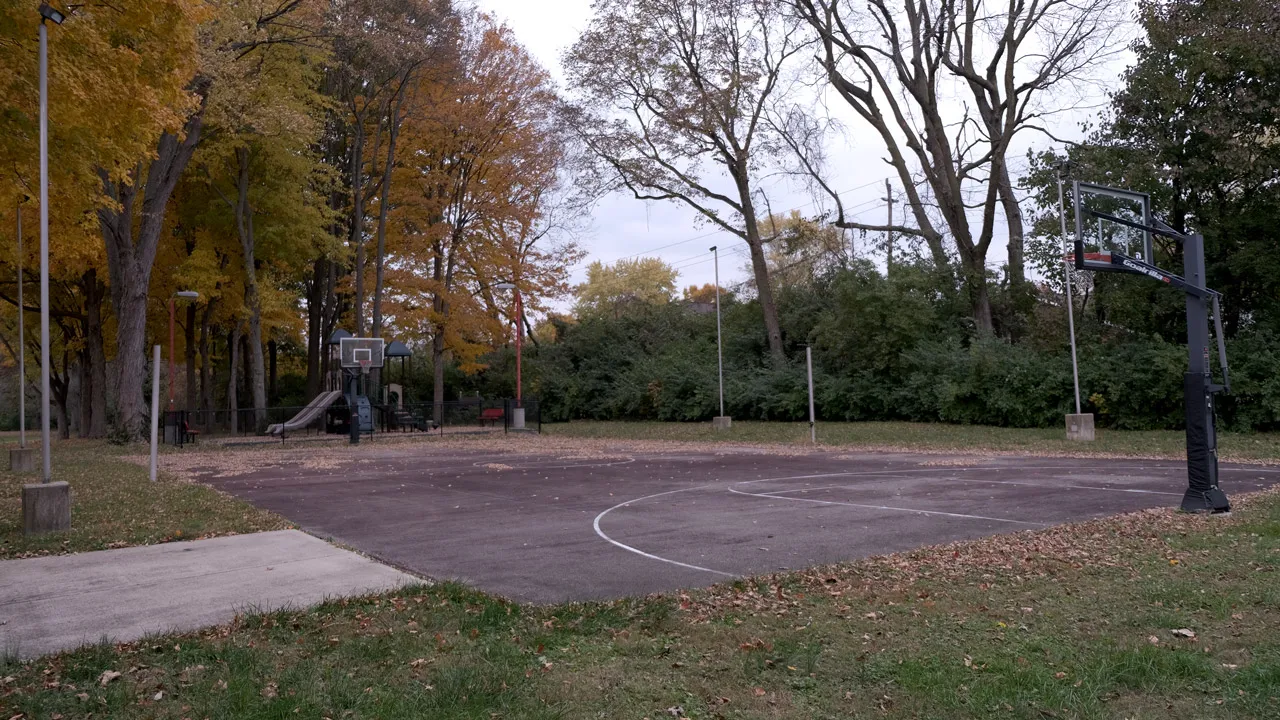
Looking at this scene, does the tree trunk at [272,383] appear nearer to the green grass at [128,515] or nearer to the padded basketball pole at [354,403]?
the padded basketball pole at [354,403]

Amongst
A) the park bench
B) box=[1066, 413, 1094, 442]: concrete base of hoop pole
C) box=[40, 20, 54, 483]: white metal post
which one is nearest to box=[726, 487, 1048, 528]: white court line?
box=[40, 20, 54, 483]: white metal post

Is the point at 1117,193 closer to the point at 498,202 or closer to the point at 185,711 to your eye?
the point at 185,711

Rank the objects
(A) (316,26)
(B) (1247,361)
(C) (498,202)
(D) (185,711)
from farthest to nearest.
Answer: (C) (498,202)
(A) (316,26)
(B) (1247,361)
(D) (185,711)

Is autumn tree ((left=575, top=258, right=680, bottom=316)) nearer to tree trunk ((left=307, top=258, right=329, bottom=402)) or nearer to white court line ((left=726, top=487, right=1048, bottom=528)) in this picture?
tree trunk ((left=307, top=258, right=329, bottom=402))

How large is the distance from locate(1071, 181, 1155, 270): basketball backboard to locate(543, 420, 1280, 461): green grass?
7.49m

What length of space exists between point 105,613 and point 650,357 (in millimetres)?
37415

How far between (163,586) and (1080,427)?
73.0 feet

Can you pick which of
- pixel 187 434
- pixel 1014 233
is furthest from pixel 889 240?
pixel 187 434

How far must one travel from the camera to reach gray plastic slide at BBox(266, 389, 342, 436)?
30406 mm

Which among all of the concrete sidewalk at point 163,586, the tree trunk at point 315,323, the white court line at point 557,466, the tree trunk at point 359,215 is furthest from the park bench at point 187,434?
the concrete sidewalk at point 163,586

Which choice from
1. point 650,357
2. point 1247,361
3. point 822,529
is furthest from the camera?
point 650,357

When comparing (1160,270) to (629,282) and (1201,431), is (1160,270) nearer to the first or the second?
(1201,431)

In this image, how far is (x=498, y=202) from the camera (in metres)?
38.6

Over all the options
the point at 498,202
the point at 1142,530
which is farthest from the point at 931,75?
the point at 1142,530
